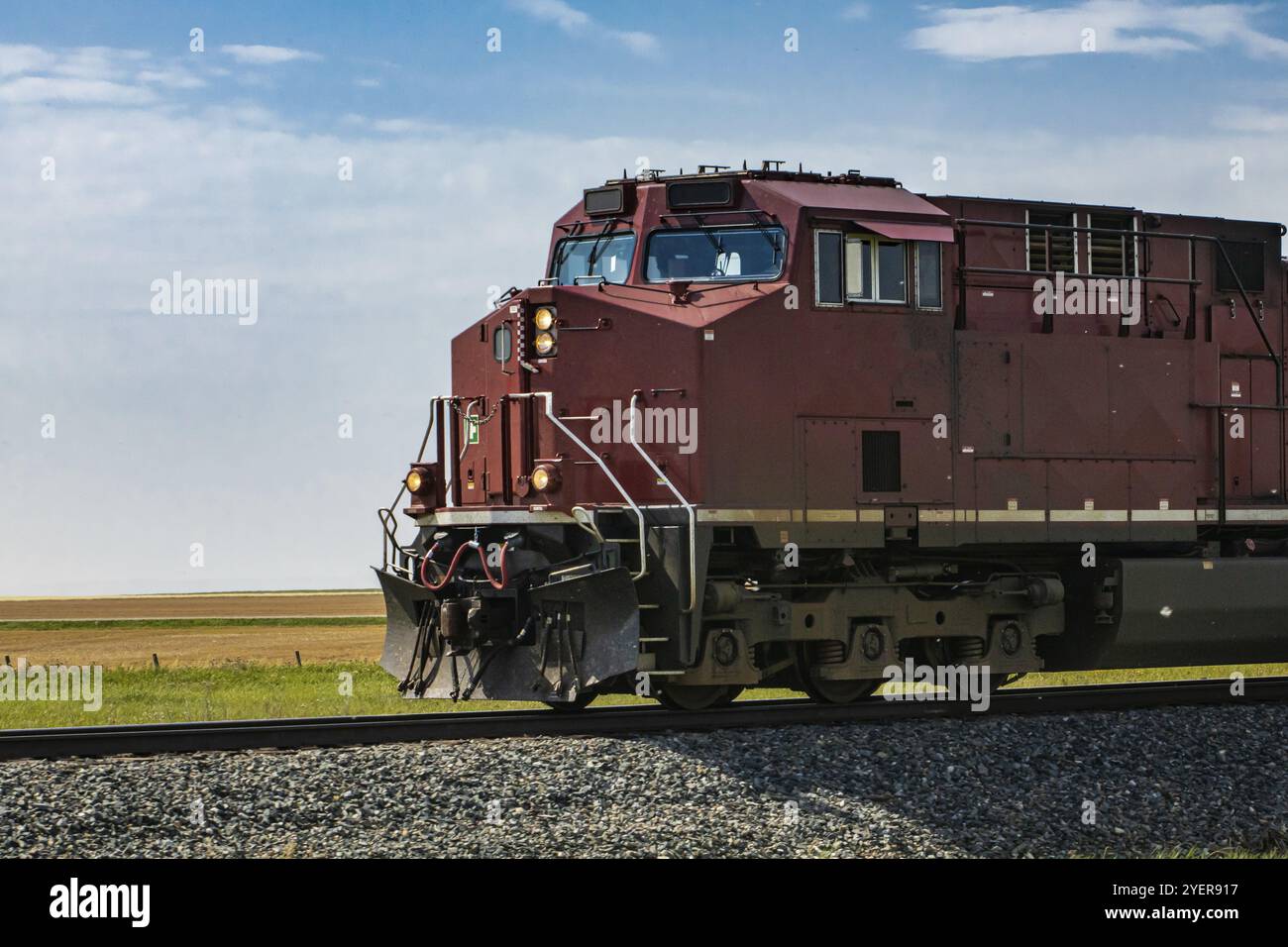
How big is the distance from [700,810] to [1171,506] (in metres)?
6.43

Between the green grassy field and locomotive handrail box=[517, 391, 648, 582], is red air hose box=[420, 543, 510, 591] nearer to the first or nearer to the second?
locomotive handrail box=[517, 391, 648, 582]

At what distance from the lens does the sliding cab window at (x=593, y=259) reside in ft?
40.4

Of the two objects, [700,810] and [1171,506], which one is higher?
[1171,506]

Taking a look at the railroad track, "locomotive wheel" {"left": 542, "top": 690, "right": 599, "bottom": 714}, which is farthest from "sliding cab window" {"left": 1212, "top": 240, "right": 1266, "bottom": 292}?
"locomotive wheel" {"left": 542, "top": 690, "right": 599, "bottom": 714}

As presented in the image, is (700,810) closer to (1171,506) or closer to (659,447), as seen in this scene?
(659,447)

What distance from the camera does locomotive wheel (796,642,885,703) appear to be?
40.5 feet

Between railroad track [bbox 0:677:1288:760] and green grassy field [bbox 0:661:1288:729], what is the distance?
2.84 m

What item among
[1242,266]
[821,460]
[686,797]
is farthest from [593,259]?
[1242,266]

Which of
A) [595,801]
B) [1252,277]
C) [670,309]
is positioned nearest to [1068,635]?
[1252,277]

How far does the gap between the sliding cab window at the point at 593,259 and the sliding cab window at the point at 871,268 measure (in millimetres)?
1565

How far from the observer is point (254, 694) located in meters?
19.4

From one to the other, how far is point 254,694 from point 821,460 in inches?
407

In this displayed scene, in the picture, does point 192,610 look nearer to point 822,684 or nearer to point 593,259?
point 593,259

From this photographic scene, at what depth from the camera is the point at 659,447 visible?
11.5m
